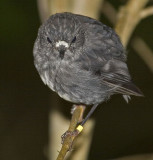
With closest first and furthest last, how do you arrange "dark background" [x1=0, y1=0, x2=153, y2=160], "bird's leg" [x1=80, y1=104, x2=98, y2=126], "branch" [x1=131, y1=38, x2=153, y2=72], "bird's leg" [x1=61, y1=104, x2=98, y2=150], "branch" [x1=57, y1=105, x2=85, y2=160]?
1. "branch" [x1=57, y1=105, x2=85, y2=160]
2. "bird's leg" [x1=61, y1=104, x2=98, y2=150]
3. "bird's leg" [x1=80, y1=104, x2=98, y2=126]
4. "branch" [x1=131, y1=38, x2=153, y2=72]
5. "dark background" [x1=0, y1=0, x2=153, y2=160]

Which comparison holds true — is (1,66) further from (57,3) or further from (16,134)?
(57,3)

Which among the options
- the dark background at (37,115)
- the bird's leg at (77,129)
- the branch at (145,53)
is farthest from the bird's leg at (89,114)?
the dark background at (37,115)

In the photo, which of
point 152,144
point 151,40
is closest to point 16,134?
point 152,144

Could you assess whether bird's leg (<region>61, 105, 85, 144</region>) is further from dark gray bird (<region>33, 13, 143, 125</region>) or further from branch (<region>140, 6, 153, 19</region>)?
branch (<region>140, 6, 153, 19</region>)

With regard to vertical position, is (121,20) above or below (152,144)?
above

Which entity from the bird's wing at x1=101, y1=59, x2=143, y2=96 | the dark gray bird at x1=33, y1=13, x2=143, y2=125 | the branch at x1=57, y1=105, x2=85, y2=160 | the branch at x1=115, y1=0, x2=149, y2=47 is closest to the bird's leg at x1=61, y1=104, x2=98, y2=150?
the branch at x1=57, y1=105, x2=85, y2=160

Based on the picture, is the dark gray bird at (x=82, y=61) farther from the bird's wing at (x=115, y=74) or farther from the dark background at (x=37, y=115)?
the dark background at (x=37, y=115)

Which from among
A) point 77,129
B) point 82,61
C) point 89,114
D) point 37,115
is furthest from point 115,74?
point 37,115
